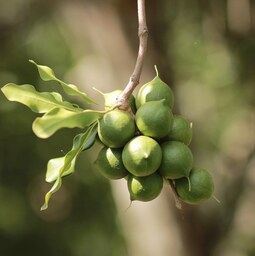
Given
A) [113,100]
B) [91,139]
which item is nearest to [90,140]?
[91,139]

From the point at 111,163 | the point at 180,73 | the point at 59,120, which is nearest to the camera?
the point at 59,120

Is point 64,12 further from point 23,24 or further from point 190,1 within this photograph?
point 190,1

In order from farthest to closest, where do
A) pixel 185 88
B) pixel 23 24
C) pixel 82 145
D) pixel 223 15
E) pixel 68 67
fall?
pixel 68 67 → pixel 185 88 → pixel 23 24 → pixel 223 15 → pixel 82 145

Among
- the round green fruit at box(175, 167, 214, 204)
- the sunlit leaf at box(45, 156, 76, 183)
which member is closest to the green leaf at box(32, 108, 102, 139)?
the sunlit leaf at box(45, 156, 76, 183)

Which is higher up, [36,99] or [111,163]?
[36,99]

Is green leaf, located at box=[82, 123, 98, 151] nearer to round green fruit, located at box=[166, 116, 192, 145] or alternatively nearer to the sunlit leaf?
the sunlit leaf

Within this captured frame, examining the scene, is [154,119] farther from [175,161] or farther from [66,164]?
[66,164]

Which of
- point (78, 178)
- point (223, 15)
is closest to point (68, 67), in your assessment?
point (78, 178)
